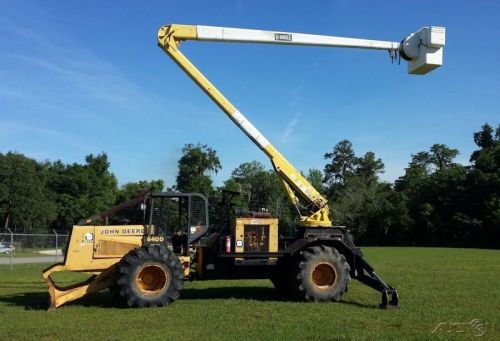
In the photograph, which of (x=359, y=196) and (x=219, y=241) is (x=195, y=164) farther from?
(x=219, y=241)

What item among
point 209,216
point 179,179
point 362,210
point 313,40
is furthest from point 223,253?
point 179,179

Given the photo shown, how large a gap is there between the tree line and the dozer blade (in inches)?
1860

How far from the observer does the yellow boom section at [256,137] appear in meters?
14.2

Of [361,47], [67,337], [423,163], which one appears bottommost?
[67,337]

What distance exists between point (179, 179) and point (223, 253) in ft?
283

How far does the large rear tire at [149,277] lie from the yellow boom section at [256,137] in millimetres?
3890

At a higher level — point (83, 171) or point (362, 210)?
point (83, 171)

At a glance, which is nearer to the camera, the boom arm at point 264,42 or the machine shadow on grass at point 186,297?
the machine shadow on grass at point 186,297

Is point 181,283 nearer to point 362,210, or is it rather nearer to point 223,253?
point 223,253

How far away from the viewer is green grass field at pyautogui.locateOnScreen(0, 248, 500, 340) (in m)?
9.09

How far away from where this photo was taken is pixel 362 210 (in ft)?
284

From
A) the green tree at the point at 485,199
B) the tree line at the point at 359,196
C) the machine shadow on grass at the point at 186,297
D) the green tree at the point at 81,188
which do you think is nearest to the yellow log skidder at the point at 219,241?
the machine shadow on grass at the point at 186,297

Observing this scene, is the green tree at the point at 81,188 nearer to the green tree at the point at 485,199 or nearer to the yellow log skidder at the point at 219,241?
the green tree at the point at 485,199

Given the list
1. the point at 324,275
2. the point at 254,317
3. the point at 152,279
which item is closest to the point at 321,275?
the point at 324,275
